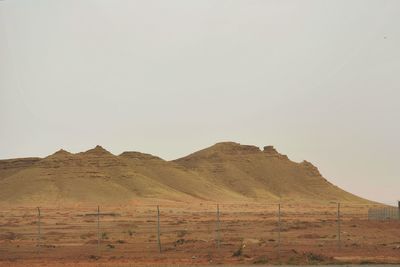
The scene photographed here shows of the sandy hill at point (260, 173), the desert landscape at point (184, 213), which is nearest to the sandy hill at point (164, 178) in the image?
the sandy hill at point (260, 173)

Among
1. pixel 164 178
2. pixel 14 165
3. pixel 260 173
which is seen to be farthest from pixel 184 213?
pixel 260 173

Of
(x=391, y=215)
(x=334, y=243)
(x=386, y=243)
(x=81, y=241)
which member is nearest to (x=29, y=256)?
(x=81, y=241)

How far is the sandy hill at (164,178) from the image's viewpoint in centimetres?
13612

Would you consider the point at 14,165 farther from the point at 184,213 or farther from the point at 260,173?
the point at 184,213

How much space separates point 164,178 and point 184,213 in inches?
3039

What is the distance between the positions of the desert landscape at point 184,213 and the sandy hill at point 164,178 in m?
0.30

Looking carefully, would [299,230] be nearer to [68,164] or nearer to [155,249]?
[155,249]

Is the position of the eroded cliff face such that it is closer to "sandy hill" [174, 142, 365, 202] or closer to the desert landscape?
the desert landscape

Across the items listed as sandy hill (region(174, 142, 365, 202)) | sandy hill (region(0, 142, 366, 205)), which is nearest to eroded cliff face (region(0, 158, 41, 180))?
sandy hill (region(0, 142, 366, 205))

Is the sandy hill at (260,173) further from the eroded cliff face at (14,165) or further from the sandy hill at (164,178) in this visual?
the eroded cliff face at (14,165)

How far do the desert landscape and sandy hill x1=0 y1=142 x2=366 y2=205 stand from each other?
0.30 meters

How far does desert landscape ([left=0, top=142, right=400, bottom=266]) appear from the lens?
30.8m

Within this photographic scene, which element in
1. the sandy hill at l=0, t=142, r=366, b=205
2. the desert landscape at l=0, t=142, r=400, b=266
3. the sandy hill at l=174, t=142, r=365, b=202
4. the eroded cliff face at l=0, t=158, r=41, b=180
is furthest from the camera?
the sandy hill at l=174, t=142, r=365, b=202

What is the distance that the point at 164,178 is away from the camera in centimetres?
16488
